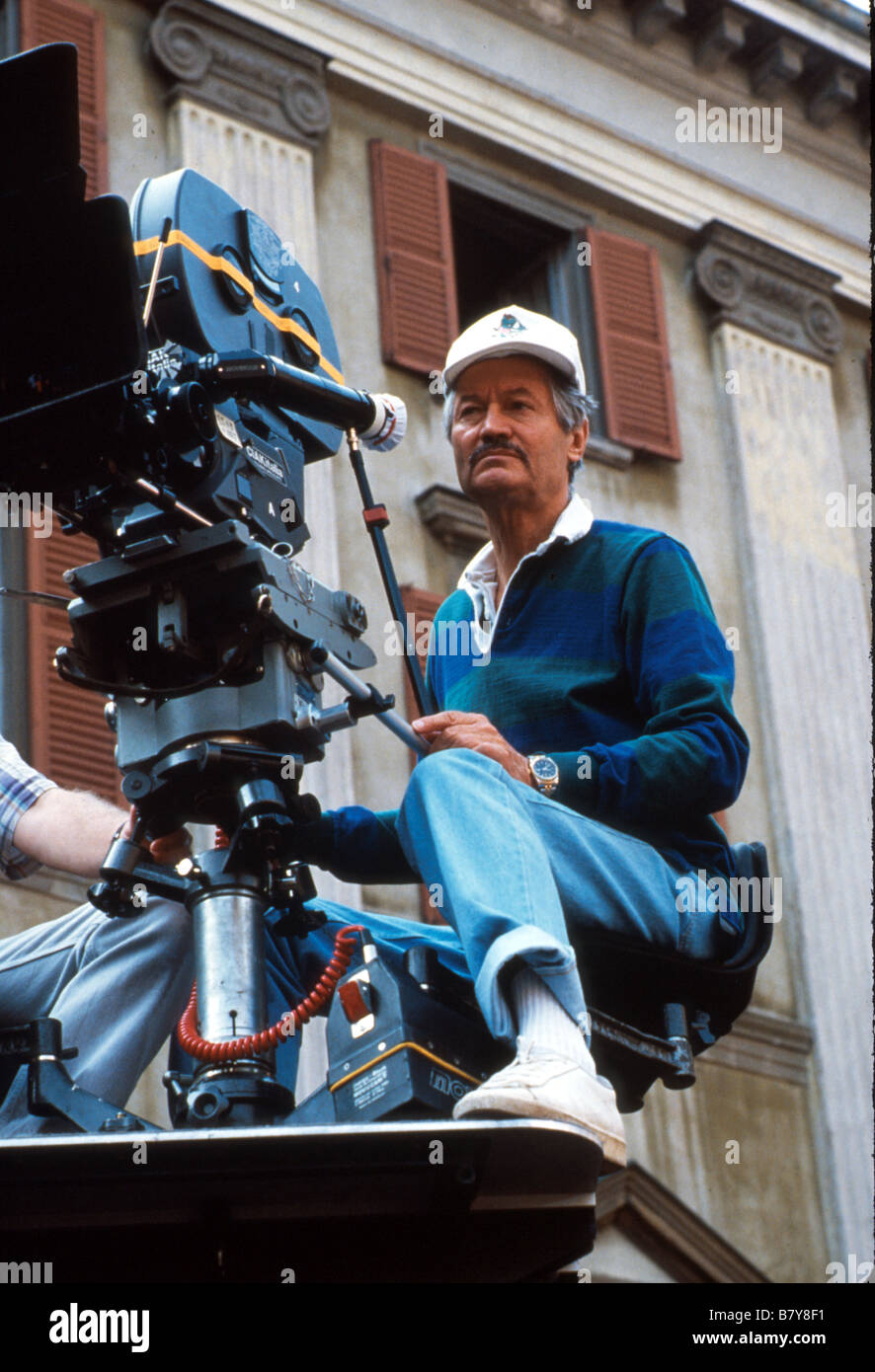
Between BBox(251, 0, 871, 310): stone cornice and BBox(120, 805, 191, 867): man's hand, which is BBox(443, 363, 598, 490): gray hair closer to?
BBox(120, 805, 191, 867): man's hand

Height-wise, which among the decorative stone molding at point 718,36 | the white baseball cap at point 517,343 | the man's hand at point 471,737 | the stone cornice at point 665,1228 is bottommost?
the stone cornice at point 665,1228

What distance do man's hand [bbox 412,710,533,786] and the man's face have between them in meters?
0.74

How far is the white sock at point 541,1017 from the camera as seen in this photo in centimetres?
459

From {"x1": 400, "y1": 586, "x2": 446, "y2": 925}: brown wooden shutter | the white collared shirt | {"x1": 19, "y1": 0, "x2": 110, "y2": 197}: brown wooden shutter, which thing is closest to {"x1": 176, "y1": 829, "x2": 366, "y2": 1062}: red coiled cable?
the white collared shirt

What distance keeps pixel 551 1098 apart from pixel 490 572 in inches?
66.0

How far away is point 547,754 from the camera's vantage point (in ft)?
17.1

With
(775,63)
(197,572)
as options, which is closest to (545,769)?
(197,572)

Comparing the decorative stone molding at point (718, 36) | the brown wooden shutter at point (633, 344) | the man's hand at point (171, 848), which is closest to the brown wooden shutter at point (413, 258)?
the brown wooden shutter at point (633, 344)

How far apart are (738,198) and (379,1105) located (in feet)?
39.1

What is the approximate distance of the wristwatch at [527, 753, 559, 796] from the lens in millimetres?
5109

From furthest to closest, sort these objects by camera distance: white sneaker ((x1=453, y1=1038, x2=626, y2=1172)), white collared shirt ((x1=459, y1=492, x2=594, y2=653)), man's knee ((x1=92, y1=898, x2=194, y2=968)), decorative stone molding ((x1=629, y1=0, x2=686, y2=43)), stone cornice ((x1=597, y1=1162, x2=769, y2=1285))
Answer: decorative stone molding ((x1=629, y1=0, x2=686, y2=43))
stone cornice ((x1=597, y1=1162, x2=769, y2=1285))
white collared shirt ((x1=459, y1=492, x2=594, y2=653))
man's knee ((x1=92, y1=898, x2=194, y2=968))
white sneaker ((x1=453, y1=1038, x2=626, y2=1172))

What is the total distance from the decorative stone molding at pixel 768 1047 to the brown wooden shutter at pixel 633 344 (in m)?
3.14

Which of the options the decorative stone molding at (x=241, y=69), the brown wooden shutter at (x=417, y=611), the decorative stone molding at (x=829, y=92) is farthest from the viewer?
the decorative stone molding at (x=829, y=92)

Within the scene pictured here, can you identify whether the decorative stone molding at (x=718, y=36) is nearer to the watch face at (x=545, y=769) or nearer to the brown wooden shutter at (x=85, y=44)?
the brown wooden shutter at (x=85, y=44)
